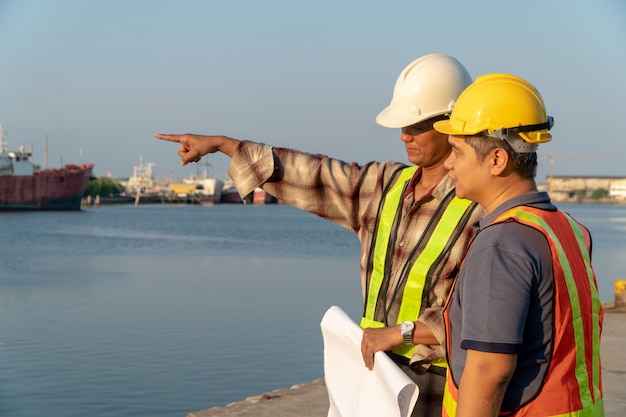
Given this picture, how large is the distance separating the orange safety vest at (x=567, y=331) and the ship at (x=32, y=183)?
260ft

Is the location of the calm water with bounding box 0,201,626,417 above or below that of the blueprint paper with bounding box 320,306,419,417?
below

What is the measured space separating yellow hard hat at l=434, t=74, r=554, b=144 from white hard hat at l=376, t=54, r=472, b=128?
679 millimetres

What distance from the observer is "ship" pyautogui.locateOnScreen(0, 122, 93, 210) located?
79.2 m

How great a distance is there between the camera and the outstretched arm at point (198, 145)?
3.08 meters

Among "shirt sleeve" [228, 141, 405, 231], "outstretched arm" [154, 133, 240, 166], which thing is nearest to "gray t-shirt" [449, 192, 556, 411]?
"shirt sleeve" [228, 141, 405, 231]

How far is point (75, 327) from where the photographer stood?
50.7 feet

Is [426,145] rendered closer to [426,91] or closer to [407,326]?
[426,91]

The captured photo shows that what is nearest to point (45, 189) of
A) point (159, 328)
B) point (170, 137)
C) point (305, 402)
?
point (159, 328)

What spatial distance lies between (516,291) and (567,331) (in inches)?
6.8

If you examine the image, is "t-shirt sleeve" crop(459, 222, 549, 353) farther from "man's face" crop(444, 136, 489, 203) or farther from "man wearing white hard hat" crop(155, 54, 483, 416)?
"man wearing white hard hat" crop(155, 54, 483, 416)

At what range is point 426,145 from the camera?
2.88m

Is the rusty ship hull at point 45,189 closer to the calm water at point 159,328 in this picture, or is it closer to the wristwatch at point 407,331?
the calm water at point 159,328

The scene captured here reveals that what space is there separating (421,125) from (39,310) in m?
16.4

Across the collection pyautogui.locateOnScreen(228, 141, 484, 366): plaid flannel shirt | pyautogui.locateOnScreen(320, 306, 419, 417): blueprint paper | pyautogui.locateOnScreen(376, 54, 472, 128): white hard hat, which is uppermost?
pyautogui.locateOnScreen(376, 54, 472, 128): white hard hat
